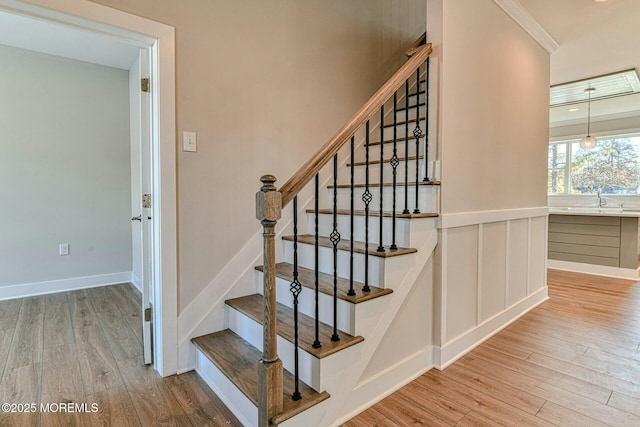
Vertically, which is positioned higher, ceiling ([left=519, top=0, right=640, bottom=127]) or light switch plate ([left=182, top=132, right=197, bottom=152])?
ceiling ([left=519, top=0, right=640, bottom=127])

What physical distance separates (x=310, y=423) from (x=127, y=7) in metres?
2.33

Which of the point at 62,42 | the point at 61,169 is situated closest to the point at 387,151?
the point at 62,42

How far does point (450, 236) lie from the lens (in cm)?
214

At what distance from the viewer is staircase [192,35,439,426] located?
137 centimetres

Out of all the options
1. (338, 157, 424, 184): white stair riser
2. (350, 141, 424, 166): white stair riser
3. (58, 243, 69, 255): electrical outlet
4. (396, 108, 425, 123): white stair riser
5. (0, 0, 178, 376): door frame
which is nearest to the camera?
(0, 0, 178, 376): door frame

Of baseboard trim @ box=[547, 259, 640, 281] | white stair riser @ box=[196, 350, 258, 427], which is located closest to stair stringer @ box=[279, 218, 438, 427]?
white stair riser @ box=[196, 350, 258, 427]

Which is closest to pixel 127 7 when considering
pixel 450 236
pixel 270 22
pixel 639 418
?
pixel 270 22

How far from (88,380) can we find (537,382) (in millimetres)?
2634

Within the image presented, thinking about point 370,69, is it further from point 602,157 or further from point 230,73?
point 602,157

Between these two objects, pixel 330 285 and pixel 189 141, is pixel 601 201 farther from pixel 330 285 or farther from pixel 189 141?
pixel 189 141

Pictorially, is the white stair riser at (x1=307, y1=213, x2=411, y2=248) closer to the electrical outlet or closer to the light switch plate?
the light switch plate

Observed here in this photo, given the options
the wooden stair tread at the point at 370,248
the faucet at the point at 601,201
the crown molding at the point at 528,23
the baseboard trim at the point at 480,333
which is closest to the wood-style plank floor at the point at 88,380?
the wooden stair tread at the point at 370,248

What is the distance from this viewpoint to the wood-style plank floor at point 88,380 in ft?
5.29

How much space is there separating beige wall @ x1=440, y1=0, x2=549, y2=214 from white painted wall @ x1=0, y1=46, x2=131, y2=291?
149 inches
